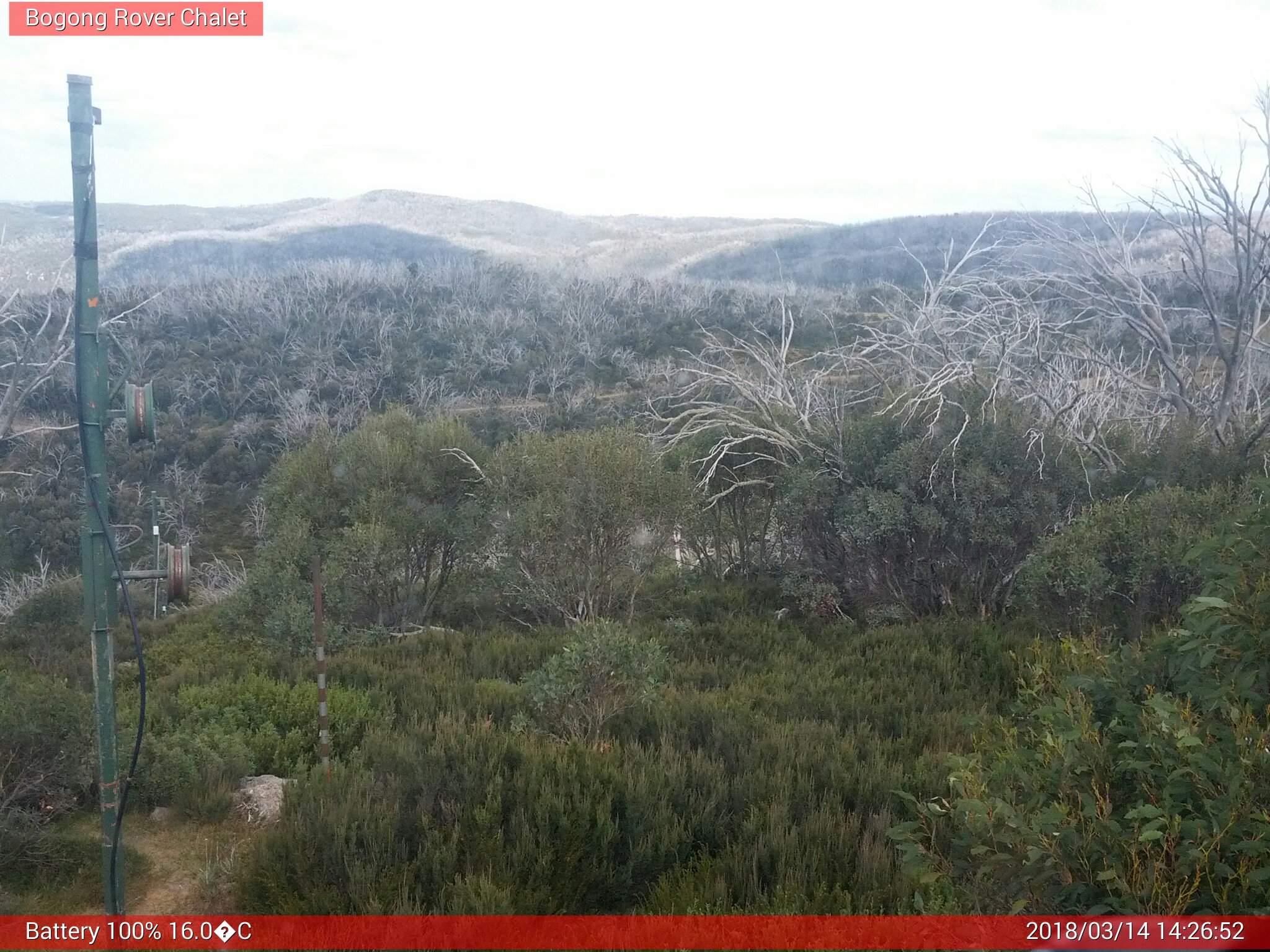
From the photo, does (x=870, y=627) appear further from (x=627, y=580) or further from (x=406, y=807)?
(x=406, y=807)

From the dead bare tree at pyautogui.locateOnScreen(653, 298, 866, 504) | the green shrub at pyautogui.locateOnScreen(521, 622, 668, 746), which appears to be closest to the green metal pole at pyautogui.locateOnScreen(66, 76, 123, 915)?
the green shrub at pyautogui.locateOnScreen(521, 622, 668, 746)

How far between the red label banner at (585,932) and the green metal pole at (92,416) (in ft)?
1.47

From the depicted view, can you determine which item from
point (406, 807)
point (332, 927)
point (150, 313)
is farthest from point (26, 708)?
point (150, 313)

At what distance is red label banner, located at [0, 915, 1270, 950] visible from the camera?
312 cm

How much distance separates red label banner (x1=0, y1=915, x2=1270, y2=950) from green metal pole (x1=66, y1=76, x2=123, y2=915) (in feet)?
1.47

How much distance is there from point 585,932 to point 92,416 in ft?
10.4

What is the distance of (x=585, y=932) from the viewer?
4145mm

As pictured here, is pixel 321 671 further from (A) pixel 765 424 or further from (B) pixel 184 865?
(A) pixel 765 424

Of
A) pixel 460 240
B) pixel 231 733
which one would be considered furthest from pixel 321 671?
pixel 460 240

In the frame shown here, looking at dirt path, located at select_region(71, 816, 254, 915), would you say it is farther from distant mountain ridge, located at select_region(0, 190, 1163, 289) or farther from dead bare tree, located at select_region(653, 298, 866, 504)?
distant mountain ridge, located at select_region(0, 190, 1163, 289)

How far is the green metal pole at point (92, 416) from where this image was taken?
4.09 m

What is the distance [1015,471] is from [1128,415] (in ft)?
5.65

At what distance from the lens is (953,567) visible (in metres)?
12.0

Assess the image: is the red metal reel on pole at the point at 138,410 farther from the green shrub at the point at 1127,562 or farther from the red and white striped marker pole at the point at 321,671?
the green shrub at the point at 1127,562
